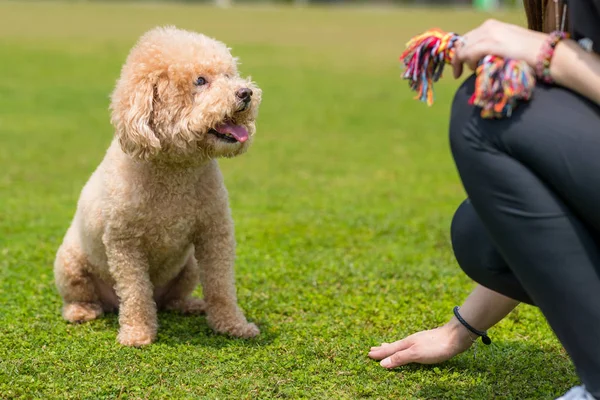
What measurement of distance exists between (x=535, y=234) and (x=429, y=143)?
26.5ft

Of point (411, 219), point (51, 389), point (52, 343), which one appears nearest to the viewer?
point (51, 389)

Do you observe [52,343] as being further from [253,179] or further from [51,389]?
[253,179]

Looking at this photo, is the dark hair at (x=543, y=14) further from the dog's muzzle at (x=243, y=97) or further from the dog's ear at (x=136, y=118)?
the dog's ear at (x=136, y=118)

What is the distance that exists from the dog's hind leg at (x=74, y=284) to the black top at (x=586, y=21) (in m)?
2.69

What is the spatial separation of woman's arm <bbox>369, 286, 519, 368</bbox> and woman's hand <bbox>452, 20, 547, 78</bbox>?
1.03m

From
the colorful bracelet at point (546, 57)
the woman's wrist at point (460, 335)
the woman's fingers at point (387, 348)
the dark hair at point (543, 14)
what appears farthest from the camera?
the woman's fingers at point (387, 348)

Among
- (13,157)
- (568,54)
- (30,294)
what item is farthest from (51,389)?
(13,157)

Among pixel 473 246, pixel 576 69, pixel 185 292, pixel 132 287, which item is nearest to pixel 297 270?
pixel 185 292

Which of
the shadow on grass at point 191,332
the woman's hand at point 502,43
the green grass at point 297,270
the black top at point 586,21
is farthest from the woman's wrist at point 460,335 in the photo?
the black top at point 586,21

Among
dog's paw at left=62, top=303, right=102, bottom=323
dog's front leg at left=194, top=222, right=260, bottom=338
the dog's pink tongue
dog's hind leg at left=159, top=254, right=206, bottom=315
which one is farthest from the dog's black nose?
dog's paw at left=62, top=303, right=102, bottom=323

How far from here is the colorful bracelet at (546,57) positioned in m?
2.38

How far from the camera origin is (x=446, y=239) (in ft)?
18.9

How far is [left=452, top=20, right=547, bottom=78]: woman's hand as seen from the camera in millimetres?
2396

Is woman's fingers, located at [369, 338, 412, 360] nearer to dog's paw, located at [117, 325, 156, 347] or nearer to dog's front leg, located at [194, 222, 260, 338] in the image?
dog's front leg, located at [194, 222, 260, 338]
